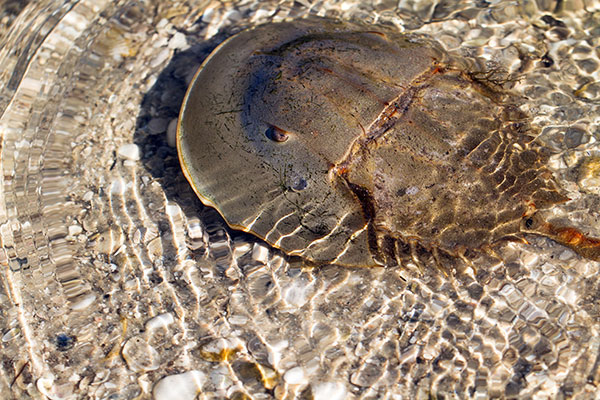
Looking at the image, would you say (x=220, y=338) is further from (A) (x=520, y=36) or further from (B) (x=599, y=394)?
(A) (x=520, y=36)

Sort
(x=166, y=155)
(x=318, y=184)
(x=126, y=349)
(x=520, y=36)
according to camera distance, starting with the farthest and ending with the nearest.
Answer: (x=520, y=36) < (x=166, y=155) < (x=126, y=349) < (x=318, y=184)

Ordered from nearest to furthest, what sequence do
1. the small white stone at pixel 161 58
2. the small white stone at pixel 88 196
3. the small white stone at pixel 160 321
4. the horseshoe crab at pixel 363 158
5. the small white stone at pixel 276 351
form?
the horseshoe crab at pixel 363 158, the small white stone at pixel 276 351, the small white stone at pixel 160 321, the small white stone at pixel 88 196, the small white stone at pixel 161 58

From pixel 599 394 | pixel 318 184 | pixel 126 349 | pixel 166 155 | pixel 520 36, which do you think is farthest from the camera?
pixel 520 36

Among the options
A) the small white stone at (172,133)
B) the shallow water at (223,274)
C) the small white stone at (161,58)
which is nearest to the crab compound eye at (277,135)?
the shallow water at (223,274)

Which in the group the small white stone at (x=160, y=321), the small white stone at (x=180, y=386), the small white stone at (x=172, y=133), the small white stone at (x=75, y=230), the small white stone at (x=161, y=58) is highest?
the small white stone at (x=161, y=58)

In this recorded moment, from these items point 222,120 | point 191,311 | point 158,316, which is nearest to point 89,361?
point 158,316

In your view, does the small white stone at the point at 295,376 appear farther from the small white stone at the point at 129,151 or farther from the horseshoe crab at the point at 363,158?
the small white stone at the point at 129,151
